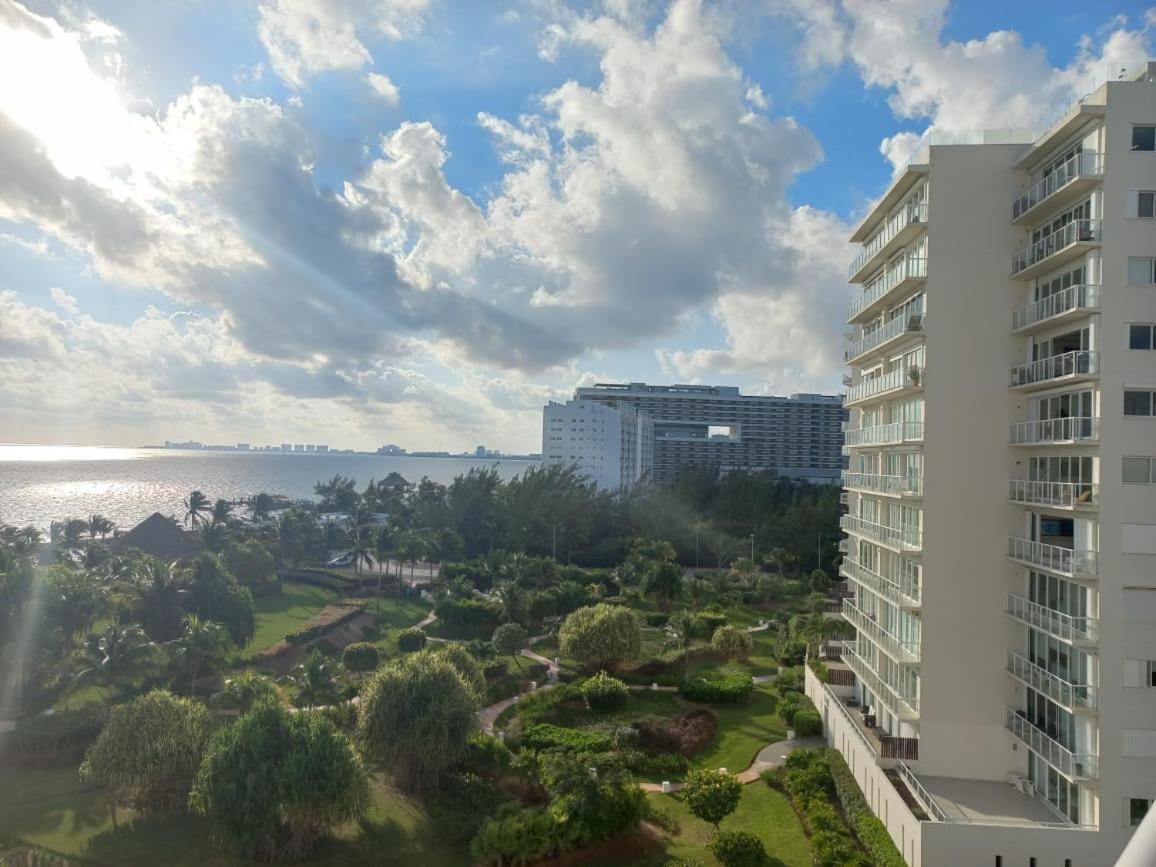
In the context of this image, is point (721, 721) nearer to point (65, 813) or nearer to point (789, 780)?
point (789, 780)

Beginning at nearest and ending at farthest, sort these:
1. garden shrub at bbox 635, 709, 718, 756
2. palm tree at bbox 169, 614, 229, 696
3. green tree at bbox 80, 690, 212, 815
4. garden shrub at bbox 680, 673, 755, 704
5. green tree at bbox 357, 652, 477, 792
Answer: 1. green tree at bbox 80, 690, 212, 815
2. green tree at bbox 357, 652, 477, 792
3. garden shrub at bbox 635, 709, 718, 756
4. palm tree at bbox 169, 614, 229, 696
5. garden shrub at bbox 680, 673, 755, 704

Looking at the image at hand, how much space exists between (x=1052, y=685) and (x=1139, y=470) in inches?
261

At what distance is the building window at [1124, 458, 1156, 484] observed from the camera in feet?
65.2

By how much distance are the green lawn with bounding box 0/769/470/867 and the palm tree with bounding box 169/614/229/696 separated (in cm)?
826

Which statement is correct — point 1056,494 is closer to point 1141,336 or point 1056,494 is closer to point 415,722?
point 1141,336

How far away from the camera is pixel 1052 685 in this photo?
21.4 meters

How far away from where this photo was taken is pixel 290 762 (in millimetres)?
22812

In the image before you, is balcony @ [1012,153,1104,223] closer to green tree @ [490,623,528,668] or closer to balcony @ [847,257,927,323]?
balcony @ [847,257,927,323]

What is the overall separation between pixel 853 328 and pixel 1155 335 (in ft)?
50.8

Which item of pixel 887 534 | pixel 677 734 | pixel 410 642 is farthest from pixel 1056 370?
pixel 410 642

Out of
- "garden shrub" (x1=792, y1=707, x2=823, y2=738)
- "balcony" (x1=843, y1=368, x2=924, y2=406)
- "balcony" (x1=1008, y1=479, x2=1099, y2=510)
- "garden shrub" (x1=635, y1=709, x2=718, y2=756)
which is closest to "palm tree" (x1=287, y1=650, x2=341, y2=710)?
"garden shrub" (x1=635, y1=709, x2=718, y2=756)

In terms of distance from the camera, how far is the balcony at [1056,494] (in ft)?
67.2

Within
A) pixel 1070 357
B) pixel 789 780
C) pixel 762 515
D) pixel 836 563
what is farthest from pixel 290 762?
pixel 762 515

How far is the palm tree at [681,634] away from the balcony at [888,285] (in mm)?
20417
